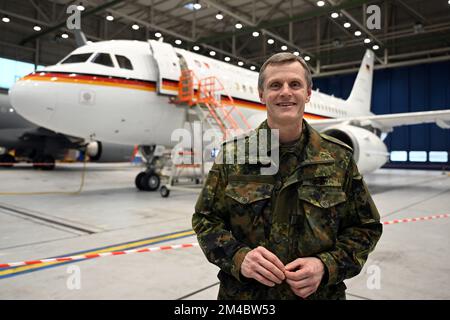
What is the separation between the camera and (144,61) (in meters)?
7.45

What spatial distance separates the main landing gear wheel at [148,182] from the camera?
29.6 feet

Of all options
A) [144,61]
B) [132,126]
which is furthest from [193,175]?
[144,61]

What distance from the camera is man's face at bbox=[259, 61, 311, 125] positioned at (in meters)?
1.35

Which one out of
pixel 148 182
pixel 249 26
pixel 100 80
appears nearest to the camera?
pixel 100 80

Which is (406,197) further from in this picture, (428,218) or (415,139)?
(415,139)

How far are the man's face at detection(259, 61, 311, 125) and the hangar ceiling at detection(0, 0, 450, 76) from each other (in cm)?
1459

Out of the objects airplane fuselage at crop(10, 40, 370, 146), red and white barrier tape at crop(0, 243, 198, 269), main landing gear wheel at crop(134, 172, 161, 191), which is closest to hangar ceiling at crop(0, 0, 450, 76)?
airplane fuselage at crop(10, 40, 370, 146)

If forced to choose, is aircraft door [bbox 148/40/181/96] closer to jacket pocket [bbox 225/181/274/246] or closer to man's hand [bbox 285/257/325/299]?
jacket pocket [bbox 225/181/274/246]

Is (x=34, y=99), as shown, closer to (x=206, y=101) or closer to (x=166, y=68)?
(x=166, y=68)

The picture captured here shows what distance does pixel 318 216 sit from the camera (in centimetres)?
133

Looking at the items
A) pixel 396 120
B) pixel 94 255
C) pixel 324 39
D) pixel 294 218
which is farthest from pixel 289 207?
pixel 324 39

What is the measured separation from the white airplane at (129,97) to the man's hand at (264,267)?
6.19 metres

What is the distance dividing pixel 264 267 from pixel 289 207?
29 centimetres

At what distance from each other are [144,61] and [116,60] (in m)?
0.61
